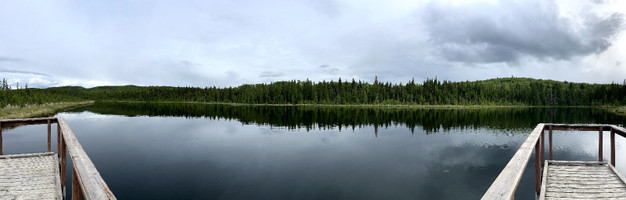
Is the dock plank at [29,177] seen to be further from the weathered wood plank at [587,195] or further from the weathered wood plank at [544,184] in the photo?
the weathered wood plank at [587,195]

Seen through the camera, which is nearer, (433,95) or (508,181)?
(508,181)

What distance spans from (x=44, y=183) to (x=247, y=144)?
23130mm

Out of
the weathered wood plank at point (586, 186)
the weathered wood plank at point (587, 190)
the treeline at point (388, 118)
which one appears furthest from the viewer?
the treeline at point (388, 118)

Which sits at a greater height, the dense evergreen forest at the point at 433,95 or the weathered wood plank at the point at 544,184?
the dense evergreen forest at the point at 433,95

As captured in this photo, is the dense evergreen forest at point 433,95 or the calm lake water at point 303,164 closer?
the calm lake water at point 303,164

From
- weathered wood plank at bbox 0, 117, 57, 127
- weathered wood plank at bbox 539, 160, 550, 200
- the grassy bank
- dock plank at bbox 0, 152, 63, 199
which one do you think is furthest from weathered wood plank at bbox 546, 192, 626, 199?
the grassy bank

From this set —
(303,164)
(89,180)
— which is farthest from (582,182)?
(303,164)

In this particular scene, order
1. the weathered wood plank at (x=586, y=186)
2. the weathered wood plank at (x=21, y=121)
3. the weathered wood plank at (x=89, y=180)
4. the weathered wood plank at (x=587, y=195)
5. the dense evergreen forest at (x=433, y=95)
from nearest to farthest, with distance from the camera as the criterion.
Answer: the weathered wood plank at (x=89, y=180), the weathered wood plank at (x=587, y=195), the weathered wood plank at (x=586, y=186), the weathered wood plank at (x=21, y=121), the dense evergreen forest at (x=433, y=95)

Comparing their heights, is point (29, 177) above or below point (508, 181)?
below

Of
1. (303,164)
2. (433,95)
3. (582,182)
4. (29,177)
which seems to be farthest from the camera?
(433,95)

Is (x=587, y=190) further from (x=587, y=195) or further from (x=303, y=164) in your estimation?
(x=303, y=164)

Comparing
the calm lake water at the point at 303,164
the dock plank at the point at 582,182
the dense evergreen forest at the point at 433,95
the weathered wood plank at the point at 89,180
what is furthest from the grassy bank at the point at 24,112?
the dense evergreen forest at the point at 433,95

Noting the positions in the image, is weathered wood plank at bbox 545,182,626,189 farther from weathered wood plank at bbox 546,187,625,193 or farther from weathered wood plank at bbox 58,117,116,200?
weathered wood plank at bbox 58,117,116,200

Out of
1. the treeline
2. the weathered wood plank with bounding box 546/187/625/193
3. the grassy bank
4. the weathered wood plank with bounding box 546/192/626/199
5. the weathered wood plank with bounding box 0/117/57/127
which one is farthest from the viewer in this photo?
the treeline
